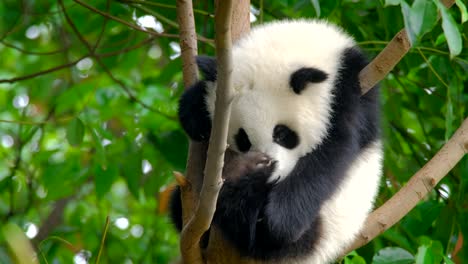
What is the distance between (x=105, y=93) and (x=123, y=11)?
0.51m

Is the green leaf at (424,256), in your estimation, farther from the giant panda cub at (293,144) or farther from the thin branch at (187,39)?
the thin branch at (187,39)

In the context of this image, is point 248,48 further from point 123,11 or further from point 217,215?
point 123,11

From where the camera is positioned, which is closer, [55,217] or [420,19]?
[420,19]

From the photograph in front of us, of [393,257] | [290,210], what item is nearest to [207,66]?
[290,210]

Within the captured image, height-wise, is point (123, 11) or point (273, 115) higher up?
point (273, 115)

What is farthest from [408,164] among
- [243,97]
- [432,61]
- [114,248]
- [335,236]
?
[114,248]

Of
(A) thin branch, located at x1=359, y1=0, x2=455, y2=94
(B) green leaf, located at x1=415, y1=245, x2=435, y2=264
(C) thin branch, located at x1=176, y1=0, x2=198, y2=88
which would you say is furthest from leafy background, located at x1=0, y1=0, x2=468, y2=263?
(C) thin branch, located at x1=176, y1=0, x2=198, y2=88

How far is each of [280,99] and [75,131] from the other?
1.23m

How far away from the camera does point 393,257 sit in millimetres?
3188

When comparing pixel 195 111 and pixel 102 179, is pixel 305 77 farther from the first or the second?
pixel 102 179

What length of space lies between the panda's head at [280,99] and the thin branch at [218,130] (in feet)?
1.77

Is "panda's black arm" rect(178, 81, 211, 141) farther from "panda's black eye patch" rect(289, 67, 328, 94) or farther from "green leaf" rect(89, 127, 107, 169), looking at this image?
"green leaf" rect(89, 127, 107, 169)

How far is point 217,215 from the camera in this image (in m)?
2.97

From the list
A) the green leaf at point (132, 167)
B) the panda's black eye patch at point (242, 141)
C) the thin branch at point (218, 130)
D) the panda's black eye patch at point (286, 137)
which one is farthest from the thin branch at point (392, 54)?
the green leaf at point (132, 167)
